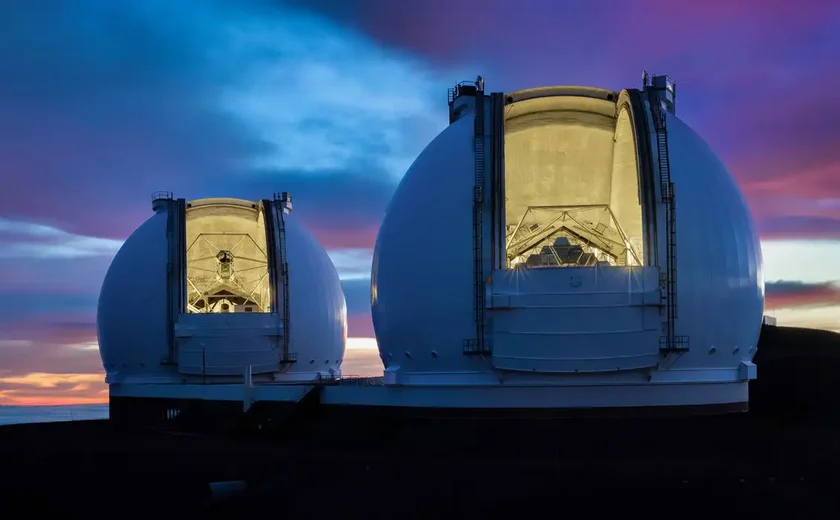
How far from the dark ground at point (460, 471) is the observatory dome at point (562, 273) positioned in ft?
5.49

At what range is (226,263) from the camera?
4244 cm

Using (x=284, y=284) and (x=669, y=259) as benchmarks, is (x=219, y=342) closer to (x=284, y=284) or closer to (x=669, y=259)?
(x=284, y=284)

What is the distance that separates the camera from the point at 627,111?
82.5ft

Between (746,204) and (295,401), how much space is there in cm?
1587

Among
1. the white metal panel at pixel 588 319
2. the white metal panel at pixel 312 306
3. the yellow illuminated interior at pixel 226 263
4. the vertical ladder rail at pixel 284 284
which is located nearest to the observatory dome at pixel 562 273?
the white metal panel at pixel 588 319

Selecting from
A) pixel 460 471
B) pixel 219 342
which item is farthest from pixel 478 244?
pixel 219 342

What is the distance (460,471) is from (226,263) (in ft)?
86.2

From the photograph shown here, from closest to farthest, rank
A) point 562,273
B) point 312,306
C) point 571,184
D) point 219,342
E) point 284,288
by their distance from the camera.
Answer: point 562,273, point 571,184, point 219,342, point 284,288, point 312,306

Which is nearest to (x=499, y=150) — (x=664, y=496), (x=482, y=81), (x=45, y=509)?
(x=482, y=81)

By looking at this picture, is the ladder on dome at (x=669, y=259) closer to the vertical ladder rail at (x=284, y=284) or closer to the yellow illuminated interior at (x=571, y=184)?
the yellow illuminated interior at (x=571, y=184)

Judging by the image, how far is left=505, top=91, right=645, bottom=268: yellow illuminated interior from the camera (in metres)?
26.7

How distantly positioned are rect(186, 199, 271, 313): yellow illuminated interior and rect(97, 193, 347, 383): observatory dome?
151 mm

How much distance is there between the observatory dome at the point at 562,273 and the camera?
2202 centimetres

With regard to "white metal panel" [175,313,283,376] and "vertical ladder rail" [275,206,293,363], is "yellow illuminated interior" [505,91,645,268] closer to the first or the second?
"vertical ladder rail" [275,206,293,363]
